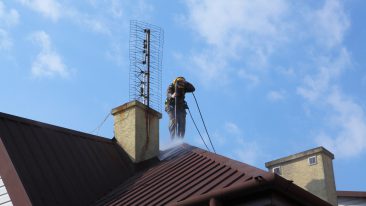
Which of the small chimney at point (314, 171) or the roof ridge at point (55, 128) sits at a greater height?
the roof ridge at point (55, 128)

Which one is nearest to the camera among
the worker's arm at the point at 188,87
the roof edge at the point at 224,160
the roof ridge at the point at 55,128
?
the roof edge at the point at 224,160

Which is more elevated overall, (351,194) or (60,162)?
(60,162)

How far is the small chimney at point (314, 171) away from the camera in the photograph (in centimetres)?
1201

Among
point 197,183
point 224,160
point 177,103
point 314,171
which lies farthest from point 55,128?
point 314,171

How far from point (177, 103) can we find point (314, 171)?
3829 mm

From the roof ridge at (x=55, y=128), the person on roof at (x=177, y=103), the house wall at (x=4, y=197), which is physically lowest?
the house wall at (x=4, y=197)

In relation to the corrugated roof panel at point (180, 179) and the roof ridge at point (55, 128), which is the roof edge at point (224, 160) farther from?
the roof ridge at point (55, 128)

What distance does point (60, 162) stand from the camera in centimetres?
1072

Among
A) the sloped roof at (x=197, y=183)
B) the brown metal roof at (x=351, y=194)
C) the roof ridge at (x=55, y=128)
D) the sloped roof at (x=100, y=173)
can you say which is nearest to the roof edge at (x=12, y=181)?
the sloped roof at (x=100, y=173)

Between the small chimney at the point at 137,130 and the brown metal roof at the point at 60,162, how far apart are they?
0.29 m

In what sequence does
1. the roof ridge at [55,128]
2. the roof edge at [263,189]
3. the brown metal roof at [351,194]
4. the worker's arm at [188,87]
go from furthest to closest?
the worker's arm at [188,87]
the brown metal roof at [351,194]
the roof ridge at [55,128]
the roof edge at [263,189]

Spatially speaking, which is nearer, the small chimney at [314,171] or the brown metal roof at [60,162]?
the brown metal roof at [60,162]

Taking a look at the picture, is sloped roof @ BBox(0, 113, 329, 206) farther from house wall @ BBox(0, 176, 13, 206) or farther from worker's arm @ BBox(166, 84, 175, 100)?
worker's arm @ BBox(166, 84, 175, 100)

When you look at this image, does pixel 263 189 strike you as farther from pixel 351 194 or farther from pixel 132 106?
pixel 351 194
